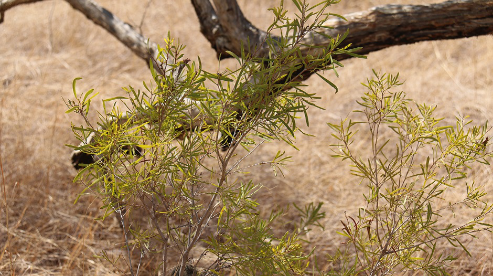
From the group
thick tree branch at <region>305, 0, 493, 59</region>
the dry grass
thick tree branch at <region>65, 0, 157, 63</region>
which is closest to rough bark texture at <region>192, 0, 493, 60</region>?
thick tree branch at <region>305, 0, 493, 59</region>

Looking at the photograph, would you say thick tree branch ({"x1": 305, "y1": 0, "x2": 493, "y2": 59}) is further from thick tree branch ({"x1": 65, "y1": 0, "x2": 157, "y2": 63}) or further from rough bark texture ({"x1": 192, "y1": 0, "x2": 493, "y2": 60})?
thick tree branch ({"x1": 65, "y1": 0, "x2": 157, "y2": 63})

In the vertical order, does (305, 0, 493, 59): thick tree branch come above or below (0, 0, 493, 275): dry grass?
above

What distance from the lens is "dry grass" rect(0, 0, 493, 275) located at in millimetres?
2154

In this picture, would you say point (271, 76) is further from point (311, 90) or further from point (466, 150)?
point (311, 90)

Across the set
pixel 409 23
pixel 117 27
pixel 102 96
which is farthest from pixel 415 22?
pixel 102 96

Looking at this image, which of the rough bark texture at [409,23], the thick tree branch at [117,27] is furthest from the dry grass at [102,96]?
the rough bark texture at [409,23]

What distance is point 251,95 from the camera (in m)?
1.05

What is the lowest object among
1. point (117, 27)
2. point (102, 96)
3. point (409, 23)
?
point (102, 96)

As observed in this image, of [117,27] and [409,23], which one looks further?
[117,27]

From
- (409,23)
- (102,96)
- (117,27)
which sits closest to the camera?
(409,23)

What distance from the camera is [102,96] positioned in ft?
→ 11.9

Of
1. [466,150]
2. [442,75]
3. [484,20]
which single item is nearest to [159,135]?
[466,150]

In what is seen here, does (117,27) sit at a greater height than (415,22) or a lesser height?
greater

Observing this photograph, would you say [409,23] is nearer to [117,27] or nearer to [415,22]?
[415,22]
